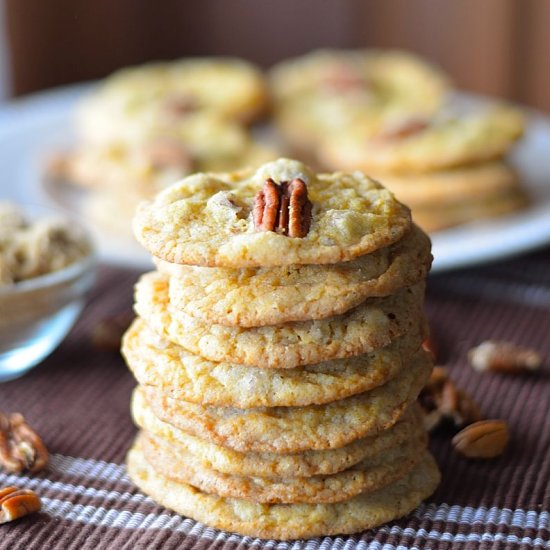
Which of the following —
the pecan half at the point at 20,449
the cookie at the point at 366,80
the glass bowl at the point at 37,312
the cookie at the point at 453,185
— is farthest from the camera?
the cookie at the point at 366,80

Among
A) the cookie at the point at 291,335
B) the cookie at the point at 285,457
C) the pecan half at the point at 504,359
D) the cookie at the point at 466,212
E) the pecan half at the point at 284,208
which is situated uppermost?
the pecan half at the point at 284,208

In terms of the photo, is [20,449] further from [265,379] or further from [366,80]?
[366,80]

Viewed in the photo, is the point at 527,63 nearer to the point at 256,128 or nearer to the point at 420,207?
the point at 256,128

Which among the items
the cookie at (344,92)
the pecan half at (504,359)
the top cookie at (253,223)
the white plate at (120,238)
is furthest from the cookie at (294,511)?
the cookie at (344,92)

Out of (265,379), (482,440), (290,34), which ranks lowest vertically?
(290,34)

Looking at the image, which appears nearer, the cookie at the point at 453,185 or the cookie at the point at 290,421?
the cookie at the point at 290,421

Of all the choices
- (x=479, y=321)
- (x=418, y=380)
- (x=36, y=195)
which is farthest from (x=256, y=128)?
(x=418, y=380)

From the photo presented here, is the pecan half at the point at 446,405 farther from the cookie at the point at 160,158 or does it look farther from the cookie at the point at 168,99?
the cookie at the point at 168,99

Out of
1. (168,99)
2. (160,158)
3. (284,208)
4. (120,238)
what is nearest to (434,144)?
(160,158)
